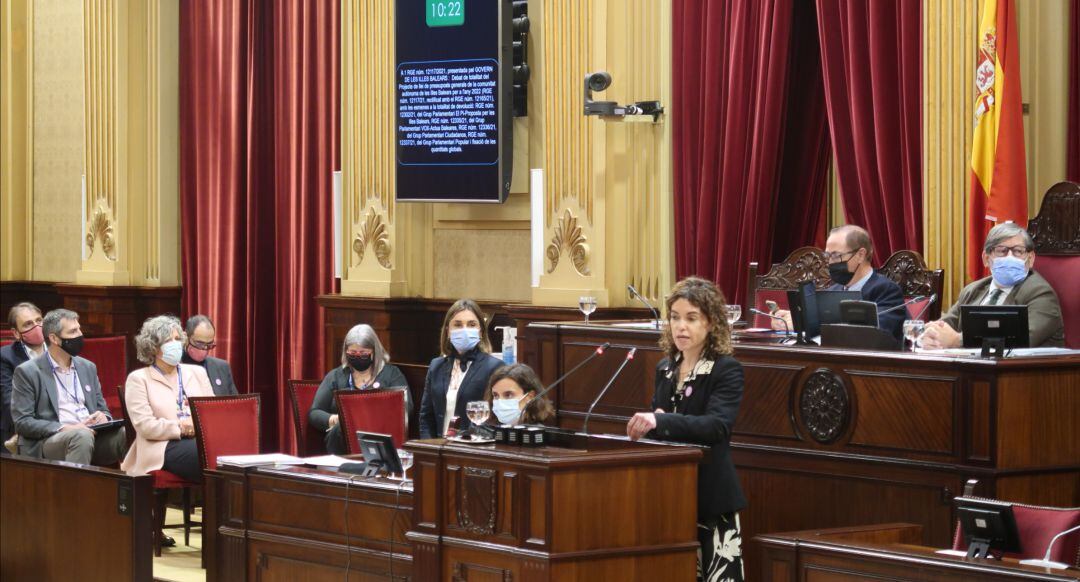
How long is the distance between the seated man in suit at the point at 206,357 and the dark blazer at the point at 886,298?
3560 millimetres

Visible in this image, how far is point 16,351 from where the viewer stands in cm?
890

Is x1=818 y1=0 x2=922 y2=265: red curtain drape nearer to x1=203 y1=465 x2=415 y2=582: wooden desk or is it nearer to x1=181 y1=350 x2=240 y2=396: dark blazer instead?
x1=203 y1=465 x2=415 y2=582: wooden desk

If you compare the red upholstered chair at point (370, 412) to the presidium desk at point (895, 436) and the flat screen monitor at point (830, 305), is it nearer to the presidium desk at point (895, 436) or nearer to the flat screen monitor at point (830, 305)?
the presidium desk at point (895, 436)

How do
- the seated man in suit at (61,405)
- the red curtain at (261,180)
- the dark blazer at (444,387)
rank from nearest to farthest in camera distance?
the dark blazer at (444,387)
the seated man in suit at (61,405)
the red curtain at (261,180)

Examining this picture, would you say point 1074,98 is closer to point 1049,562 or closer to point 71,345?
point 1049,562

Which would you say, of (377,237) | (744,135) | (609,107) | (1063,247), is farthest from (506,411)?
(377,237)

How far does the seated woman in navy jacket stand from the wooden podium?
6.59 ft

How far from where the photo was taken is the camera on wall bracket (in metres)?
7.99

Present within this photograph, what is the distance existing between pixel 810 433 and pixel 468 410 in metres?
1.39

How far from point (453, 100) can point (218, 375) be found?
210 cm

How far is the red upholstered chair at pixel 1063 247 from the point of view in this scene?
19.6 ft

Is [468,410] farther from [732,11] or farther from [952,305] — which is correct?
[732,11]

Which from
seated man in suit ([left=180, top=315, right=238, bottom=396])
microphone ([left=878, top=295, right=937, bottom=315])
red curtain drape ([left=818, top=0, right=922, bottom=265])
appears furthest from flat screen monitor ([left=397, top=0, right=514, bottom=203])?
microphone ([left=878, top=295, right=937, bottom=315])

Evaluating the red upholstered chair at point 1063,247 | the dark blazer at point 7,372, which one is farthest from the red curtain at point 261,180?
the red upholstered chair at point 1063,247
